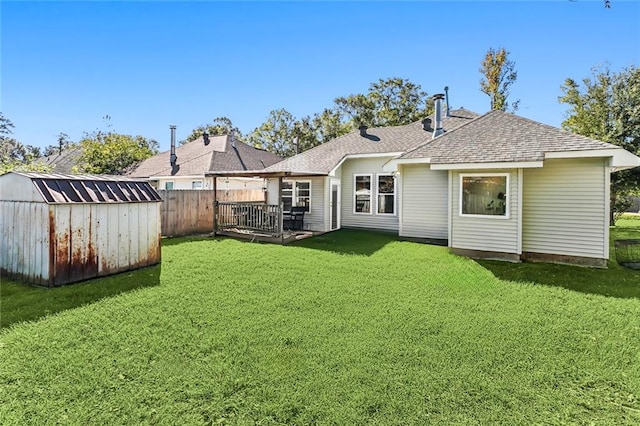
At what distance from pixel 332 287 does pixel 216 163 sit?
16.4m

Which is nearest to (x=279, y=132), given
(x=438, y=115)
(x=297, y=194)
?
(x=297, y=194)

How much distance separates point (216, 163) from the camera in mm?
20312

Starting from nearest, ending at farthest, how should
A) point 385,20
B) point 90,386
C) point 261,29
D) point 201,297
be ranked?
point 90,386 → point 201,297 → point 385,20 → point 261,29

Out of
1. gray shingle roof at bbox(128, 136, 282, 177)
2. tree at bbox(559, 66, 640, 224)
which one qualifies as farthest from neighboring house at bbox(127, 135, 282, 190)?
tree at bbox(559, 66, 640, 224)

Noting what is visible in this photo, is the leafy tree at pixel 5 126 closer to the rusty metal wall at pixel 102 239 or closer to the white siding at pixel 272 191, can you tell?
the white siding at pixel 272 191

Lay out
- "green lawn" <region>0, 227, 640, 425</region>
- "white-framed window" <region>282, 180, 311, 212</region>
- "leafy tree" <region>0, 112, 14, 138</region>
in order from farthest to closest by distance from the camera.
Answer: "leafy tree" <region>0, 112, 14, 138</region> → "white-framed window" <region>282, 180, 311, 212</region> → "green lawn" <region>0, 227, 640, 425</region>

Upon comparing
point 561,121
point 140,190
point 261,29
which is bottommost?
point 140,190

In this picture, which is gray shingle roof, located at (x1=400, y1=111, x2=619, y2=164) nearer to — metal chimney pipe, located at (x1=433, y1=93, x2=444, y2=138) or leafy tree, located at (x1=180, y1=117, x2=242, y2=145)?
metal chimney pipe, located at (x1=433, y1=93, x2=444, y2=138)

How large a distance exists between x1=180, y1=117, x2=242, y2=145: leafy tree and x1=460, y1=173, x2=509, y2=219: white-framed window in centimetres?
3956

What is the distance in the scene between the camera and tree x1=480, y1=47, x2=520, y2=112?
21594 millimetres

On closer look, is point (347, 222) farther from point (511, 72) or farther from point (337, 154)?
point (511, 72)

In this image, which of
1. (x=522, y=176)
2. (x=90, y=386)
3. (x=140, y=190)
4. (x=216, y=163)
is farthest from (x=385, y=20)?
(x=216, y=163)

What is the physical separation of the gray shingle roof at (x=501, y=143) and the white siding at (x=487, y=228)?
0.47 meters

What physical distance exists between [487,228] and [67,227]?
948 centimetres
